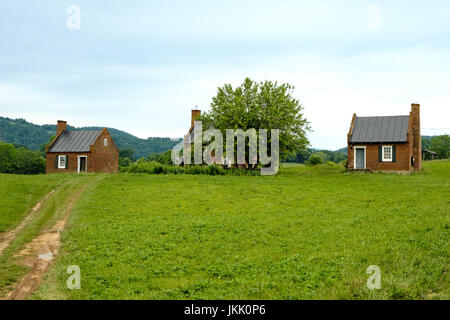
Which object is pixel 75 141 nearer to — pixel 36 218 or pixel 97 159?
pixel 97 159

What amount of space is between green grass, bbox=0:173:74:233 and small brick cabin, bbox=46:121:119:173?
1450cm

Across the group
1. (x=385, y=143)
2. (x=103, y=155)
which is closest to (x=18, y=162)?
(x=103, y=155)

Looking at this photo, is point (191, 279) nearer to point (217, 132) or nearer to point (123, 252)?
point (123, 252)

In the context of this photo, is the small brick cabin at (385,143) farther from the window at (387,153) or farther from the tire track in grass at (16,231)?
the tire track in grass at (16,231)

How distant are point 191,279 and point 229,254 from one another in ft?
8.44

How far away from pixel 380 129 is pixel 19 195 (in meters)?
35.8

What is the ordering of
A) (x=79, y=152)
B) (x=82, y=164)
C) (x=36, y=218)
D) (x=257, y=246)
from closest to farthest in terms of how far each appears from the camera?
(x=257, y=246) → (x=36, y=218) → (x=79, y=152) → (x=82, y=164)

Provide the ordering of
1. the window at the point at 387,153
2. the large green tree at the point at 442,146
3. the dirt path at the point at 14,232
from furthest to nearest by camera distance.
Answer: the large green tree at the point at 442,146 < the window at the point at 387,153 < the dirt path at the point at 14,232

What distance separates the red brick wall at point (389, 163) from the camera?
128 feet

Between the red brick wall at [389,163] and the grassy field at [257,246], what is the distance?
14484 millimetres

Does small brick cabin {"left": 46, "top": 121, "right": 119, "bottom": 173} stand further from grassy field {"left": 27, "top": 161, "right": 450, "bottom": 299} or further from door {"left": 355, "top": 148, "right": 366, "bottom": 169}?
door {"left": 355, "top": 148, "right": 366, "bottom": 169}

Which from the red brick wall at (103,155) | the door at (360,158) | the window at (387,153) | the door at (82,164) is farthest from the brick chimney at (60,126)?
the window at (387,153)

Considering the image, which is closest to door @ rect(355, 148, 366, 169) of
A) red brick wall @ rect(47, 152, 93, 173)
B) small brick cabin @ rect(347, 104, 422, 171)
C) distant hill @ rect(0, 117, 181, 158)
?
small brick cabin @ rect(347, 104, 422, 171)

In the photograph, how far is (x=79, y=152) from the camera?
48.4 m
